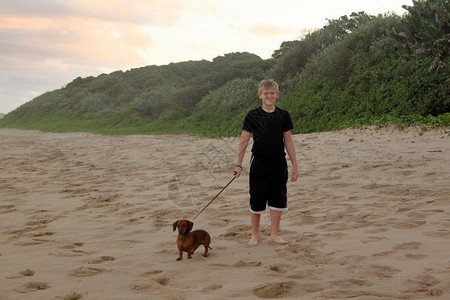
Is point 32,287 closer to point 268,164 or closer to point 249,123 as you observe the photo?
point 268,164

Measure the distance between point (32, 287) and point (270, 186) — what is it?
230 centimetres

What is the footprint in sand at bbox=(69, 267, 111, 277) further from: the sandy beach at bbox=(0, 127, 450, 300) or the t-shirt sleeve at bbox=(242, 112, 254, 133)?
the t-shirt sleeve at bbox=(242, 112, 254, 133)

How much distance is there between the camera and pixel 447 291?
271cm

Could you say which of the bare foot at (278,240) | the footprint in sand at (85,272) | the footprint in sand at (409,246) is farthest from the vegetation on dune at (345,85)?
the footprint in sand at (85,272)

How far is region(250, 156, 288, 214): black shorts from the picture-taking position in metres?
4.29

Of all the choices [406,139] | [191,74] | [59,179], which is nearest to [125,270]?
[59,179]

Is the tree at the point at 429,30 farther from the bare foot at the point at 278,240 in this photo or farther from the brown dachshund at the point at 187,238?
the brown dachshund at the point at 187,238

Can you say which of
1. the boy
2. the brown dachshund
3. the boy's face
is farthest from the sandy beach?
the boy's face

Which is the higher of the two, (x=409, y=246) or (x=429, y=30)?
(x=429, y=30)

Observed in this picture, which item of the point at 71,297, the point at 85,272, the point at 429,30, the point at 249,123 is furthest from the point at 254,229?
the point at 429,30

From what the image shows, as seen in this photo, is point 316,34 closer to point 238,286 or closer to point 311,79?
point 311,79

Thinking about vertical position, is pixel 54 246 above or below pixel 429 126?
below

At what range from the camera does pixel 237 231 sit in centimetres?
475

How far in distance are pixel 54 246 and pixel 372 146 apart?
6511 millimetres
